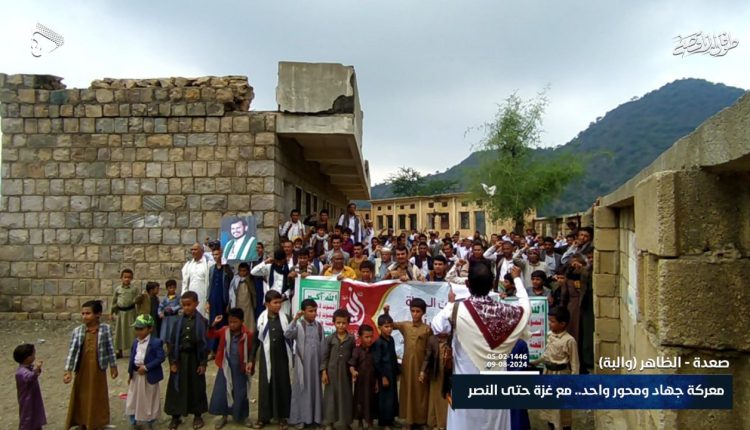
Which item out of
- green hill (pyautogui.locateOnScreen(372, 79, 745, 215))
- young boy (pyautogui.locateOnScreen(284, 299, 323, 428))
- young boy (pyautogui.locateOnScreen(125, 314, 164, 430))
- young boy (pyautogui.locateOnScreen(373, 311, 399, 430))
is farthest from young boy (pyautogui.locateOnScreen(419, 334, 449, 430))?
green hill (pyautogui.locateOnScreen(372, 79, 745, 215))

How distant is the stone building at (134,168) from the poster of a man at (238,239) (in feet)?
2.79

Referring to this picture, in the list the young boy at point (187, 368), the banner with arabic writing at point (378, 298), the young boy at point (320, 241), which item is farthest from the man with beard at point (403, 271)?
the young boy at point (187, 368)

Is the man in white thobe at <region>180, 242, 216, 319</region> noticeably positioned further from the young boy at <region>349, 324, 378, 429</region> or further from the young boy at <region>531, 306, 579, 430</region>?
the young boy at <region>531, 306, 579, 430</region>

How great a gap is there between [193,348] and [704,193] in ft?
15.5

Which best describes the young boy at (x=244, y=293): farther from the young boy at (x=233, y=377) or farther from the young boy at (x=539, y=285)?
the young boy at (x=539, y=285)

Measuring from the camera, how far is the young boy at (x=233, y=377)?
514cm

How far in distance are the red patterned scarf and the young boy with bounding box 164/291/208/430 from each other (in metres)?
3.37

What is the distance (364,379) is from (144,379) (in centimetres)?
222

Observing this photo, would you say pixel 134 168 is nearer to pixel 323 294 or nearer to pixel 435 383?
pixel 323 294

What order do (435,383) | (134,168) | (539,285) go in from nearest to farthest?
1. (435,383)
2. (539,285)
3. (134,168)

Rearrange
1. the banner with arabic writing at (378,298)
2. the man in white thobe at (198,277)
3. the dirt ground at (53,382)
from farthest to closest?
the man in white thobe at (198,277) < the banner with arabic writing at (378,298) < the dirt ground at (53,382)

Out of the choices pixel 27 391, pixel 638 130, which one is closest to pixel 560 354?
pixel 27 391

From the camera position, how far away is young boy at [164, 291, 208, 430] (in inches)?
201

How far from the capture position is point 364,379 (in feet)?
16.1
